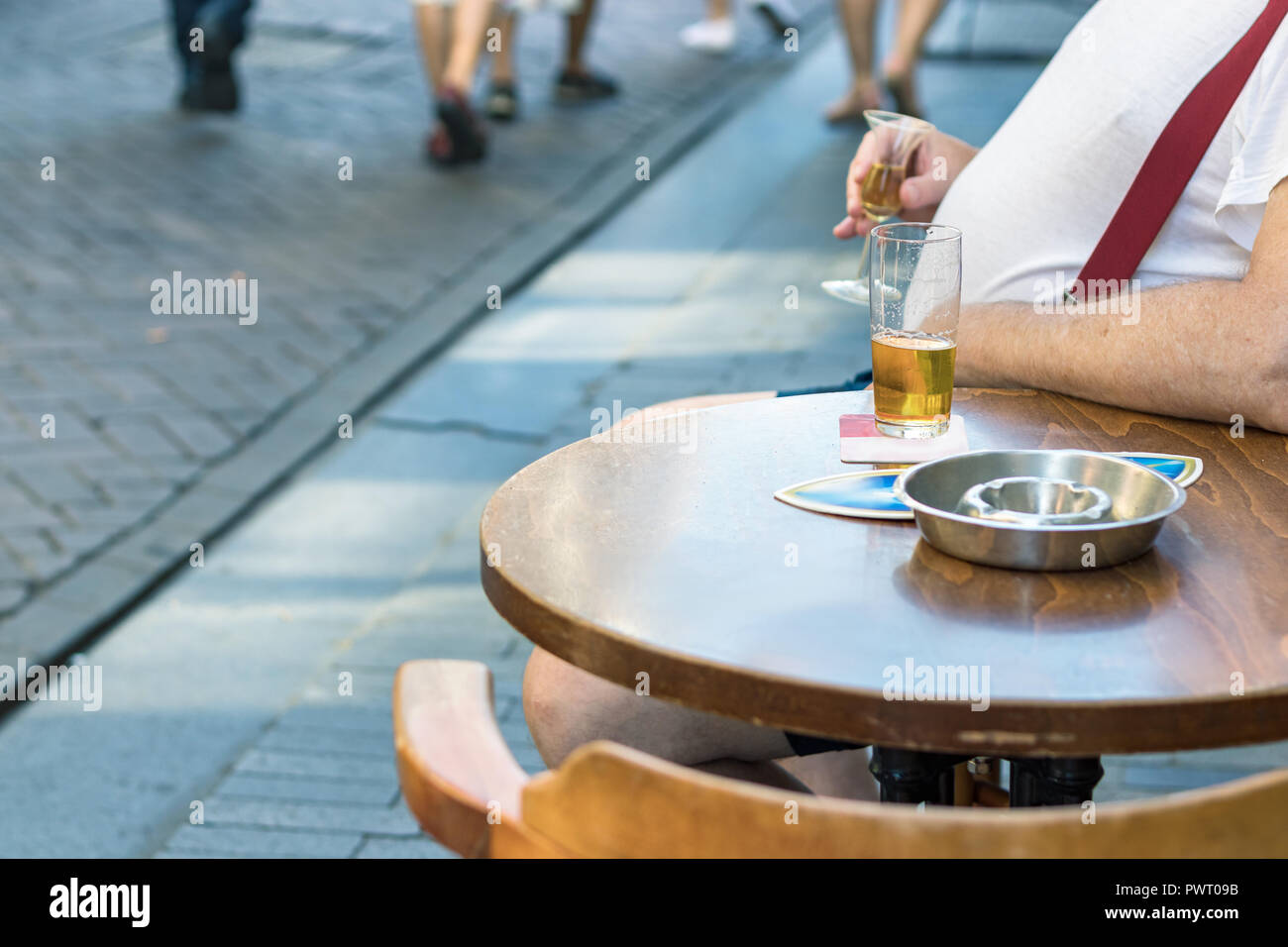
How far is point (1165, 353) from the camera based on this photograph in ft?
Answer: 4.62

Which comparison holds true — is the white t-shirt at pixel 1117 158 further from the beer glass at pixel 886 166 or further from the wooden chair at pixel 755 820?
the wooden chair at pixel 755 820

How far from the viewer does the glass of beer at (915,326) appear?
1.37m

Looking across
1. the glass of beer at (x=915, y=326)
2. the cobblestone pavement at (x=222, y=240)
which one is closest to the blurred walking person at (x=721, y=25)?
the cobblestone pavement at (x=222, y=240)

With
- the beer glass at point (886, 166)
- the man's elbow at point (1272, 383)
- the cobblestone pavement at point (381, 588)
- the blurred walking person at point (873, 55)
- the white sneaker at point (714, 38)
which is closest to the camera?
the man's elbow at point (1272, 383)

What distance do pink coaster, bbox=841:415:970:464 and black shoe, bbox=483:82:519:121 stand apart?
5.67 metres

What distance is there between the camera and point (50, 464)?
3.62m

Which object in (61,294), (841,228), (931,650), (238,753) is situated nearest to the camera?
(931,650)

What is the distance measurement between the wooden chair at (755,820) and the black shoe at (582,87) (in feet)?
21.7

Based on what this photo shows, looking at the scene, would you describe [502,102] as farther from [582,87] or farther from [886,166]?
[886,166]

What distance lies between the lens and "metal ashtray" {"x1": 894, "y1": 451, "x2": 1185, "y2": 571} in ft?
3.59

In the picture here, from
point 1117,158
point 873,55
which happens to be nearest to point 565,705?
point 1117,158
